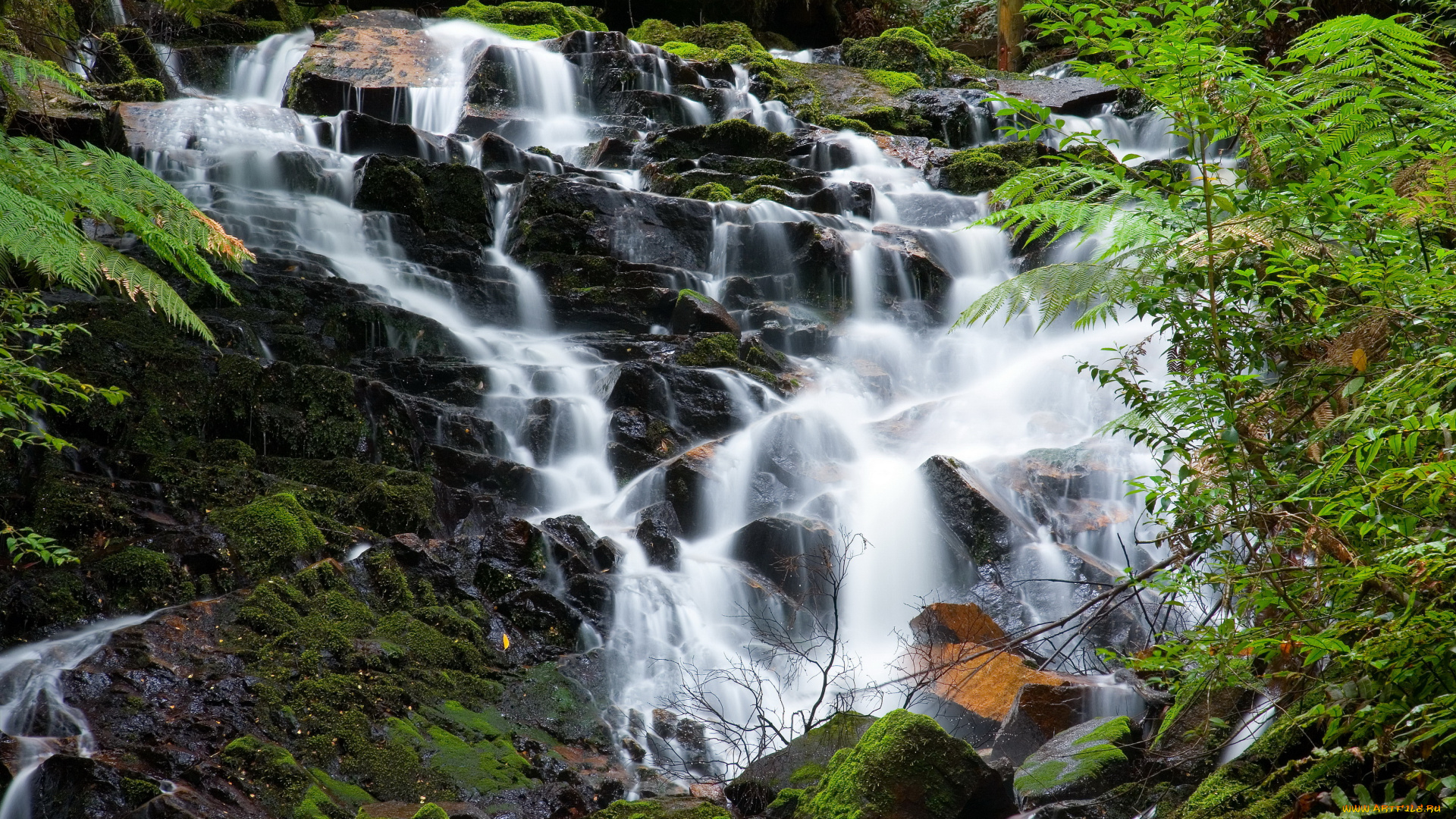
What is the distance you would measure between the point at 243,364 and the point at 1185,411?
6657mm

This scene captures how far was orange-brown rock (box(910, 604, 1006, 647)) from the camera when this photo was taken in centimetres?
632

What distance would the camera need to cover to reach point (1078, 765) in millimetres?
3883

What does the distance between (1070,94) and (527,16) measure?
11.2 metres

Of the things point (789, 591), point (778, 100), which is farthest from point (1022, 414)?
point (778, 100)

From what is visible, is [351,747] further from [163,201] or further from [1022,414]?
[1022,414]

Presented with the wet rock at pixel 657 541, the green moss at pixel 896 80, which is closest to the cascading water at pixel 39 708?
the wet rock at pixel 657 541

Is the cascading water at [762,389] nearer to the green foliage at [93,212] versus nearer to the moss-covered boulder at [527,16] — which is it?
the green foliage at [93,212]

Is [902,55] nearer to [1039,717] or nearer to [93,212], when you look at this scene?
[1039,717]

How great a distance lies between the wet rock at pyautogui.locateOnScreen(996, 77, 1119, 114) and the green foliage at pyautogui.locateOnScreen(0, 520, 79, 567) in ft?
54.3

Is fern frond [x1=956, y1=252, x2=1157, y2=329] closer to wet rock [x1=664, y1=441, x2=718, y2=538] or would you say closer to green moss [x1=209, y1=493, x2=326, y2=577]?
green moss [x1=209, y1=493, x2=326, y2=577]

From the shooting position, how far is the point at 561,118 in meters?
16.6

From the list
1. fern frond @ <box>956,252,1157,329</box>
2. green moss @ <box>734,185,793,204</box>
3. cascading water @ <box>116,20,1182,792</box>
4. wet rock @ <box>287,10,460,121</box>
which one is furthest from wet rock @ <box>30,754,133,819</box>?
wet rock @ <box>287,10,460,121</box>

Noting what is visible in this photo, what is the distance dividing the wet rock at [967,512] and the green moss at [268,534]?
189 inches

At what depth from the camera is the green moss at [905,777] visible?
3.96 meters
